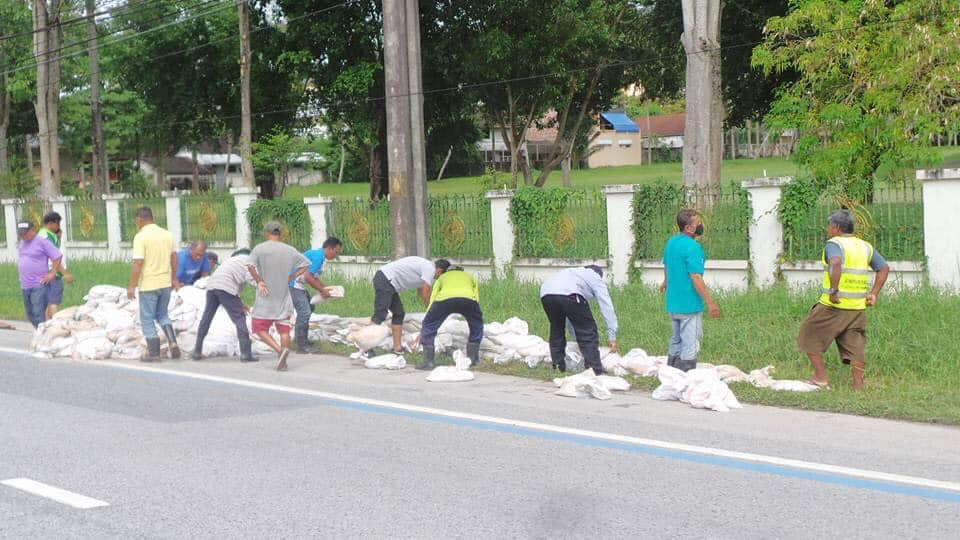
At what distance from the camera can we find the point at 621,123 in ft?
285

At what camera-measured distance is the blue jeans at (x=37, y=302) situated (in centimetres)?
1518

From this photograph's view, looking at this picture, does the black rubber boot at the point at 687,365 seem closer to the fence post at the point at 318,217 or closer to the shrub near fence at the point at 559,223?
the shrub near fence at the point at 559,223

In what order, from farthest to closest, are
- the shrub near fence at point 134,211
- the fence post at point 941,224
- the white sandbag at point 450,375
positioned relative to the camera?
the shrub near fence at point 134,211, the fence post at point 941,224, the white sandbag at point 450,375

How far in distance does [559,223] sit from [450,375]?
733cm

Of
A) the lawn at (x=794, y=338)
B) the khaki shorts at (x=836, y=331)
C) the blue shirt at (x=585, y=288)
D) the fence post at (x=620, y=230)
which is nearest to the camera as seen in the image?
the lawn at (x=794, y=338)

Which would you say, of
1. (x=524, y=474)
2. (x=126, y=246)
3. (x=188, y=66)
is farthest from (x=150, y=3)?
(x=524, y=474)

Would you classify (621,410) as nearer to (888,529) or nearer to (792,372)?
(792,372)

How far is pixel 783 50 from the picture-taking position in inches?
746

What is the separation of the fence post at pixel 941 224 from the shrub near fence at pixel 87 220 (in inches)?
843

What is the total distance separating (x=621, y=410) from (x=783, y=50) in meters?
11.4

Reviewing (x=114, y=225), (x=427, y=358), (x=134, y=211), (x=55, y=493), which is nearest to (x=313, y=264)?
(x=427, y=358)

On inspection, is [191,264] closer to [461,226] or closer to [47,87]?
[461,226]

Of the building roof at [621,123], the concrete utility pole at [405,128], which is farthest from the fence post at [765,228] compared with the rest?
the building roof at [621,123]

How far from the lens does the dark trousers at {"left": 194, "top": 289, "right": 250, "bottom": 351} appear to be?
42.3ft
